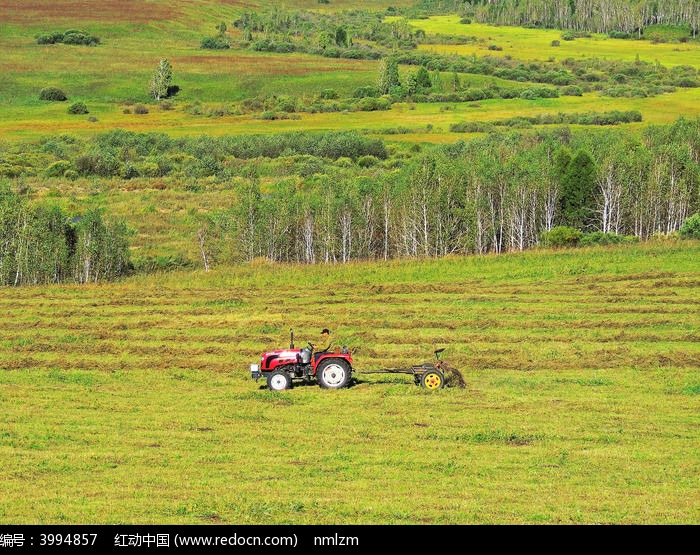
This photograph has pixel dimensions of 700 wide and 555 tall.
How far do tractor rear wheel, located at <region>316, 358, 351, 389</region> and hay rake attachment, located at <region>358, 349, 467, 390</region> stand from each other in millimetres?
595

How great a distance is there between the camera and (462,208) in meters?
63.7

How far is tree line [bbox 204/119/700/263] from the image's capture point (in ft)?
201

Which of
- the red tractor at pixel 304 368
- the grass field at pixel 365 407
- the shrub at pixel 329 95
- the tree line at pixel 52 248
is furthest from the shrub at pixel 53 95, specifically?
the red tractor at pixel 304 368

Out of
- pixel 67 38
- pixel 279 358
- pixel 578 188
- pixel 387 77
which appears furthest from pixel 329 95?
pixel 279 358

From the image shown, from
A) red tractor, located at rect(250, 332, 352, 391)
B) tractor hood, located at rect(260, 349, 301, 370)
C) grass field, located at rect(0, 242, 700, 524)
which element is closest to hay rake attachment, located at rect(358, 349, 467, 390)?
grass field, located at rect(0, 242, 700, 524)

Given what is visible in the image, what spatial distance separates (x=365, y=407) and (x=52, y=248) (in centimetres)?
3373

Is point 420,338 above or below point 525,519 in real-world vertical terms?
below

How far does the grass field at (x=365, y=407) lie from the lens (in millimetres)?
17781

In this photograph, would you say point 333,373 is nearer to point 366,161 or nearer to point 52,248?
point 52,248

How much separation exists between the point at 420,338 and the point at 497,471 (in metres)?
16.7

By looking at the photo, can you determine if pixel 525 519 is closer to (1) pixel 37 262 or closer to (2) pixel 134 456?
(2) pixel 134 456

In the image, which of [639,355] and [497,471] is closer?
[497,471]
